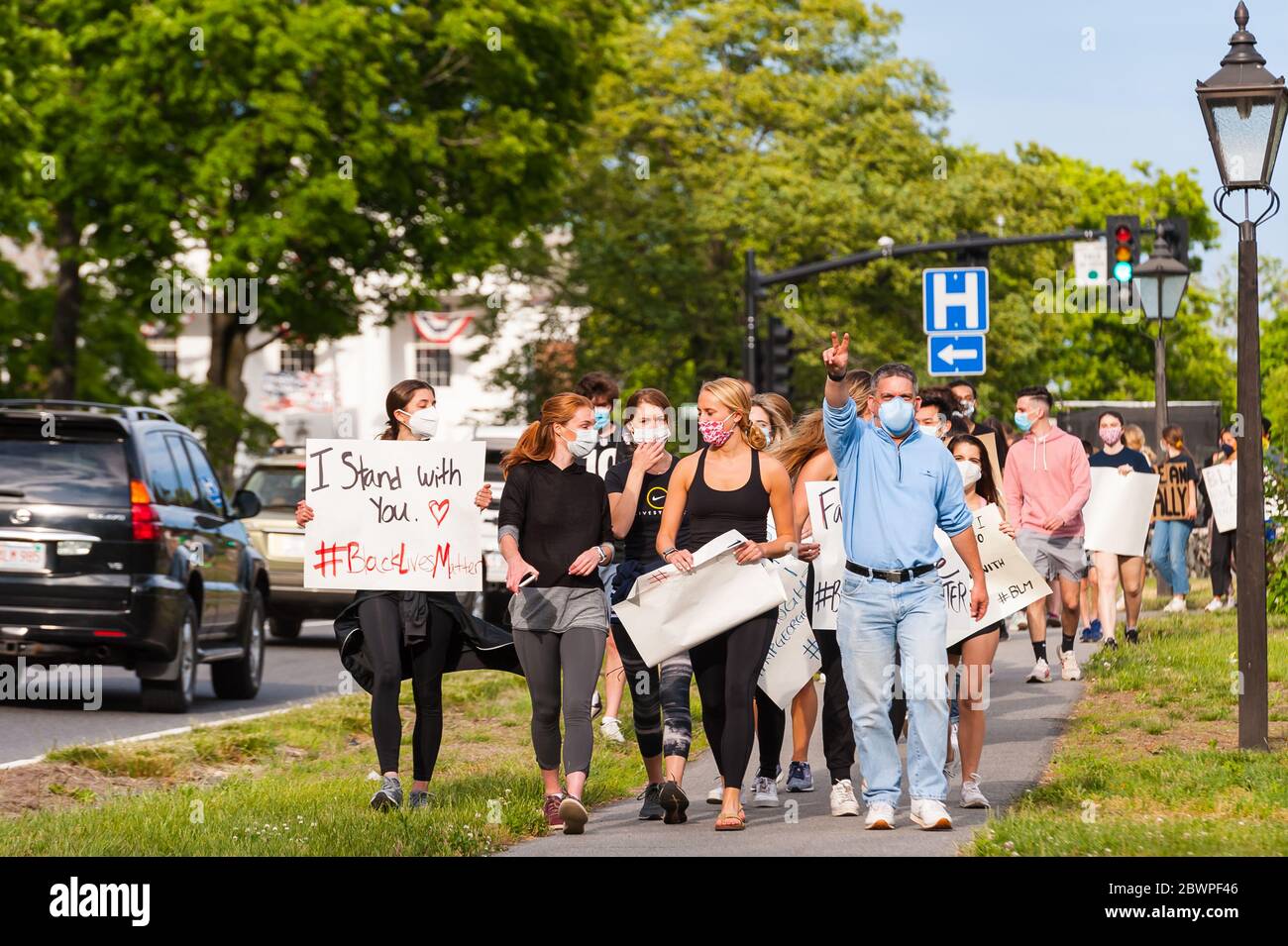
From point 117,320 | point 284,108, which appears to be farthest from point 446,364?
point 284,108

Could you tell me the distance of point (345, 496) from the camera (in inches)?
400

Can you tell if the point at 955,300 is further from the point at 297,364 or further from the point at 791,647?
the point at 297,364

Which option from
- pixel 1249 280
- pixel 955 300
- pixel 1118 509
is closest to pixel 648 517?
pixel 1249 280

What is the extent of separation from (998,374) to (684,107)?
938 cm

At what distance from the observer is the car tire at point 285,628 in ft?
77.6

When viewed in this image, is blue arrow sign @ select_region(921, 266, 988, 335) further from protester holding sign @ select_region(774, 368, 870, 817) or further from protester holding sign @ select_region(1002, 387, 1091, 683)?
protester holding sign @ select_region(774, 368, 870, 817)

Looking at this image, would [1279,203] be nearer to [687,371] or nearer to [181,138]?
[181,138]

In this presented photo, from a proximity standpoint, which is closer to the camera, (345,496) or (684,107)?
(345,496)

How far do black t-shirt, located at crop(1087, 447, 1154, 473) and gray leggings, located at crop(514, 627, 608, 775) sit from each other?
8.95m

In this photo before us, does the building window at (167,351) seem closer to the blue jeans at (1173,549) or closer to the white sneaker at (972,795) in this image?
the blue jeans at (1173,549)

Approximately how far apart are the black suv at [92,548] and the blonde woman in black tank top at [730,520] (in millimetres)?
6248

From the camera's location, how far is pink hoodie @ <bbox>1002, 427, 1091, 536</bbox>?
15.1 m

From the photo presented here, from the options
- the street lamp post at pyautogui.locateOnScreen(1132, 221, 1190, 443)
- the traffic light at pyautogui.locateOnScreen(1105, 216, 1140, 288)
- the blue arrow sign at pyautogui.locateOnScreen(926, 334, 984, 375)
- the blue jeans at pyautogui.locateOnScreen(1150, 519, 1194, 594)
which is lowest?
the blue jeans at pyautogui.locateOnScreen(1150, 519, 1194, 594)

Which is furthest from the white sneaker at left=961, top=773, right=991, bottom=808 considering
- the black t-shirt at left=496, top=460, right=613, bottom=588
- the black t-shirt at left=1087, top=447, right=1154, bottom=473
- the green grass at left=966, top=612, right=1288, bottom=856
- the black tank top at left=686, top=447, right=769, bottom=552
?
the black t-shirt at left=1087, top=447, right=1154, bottom=473
